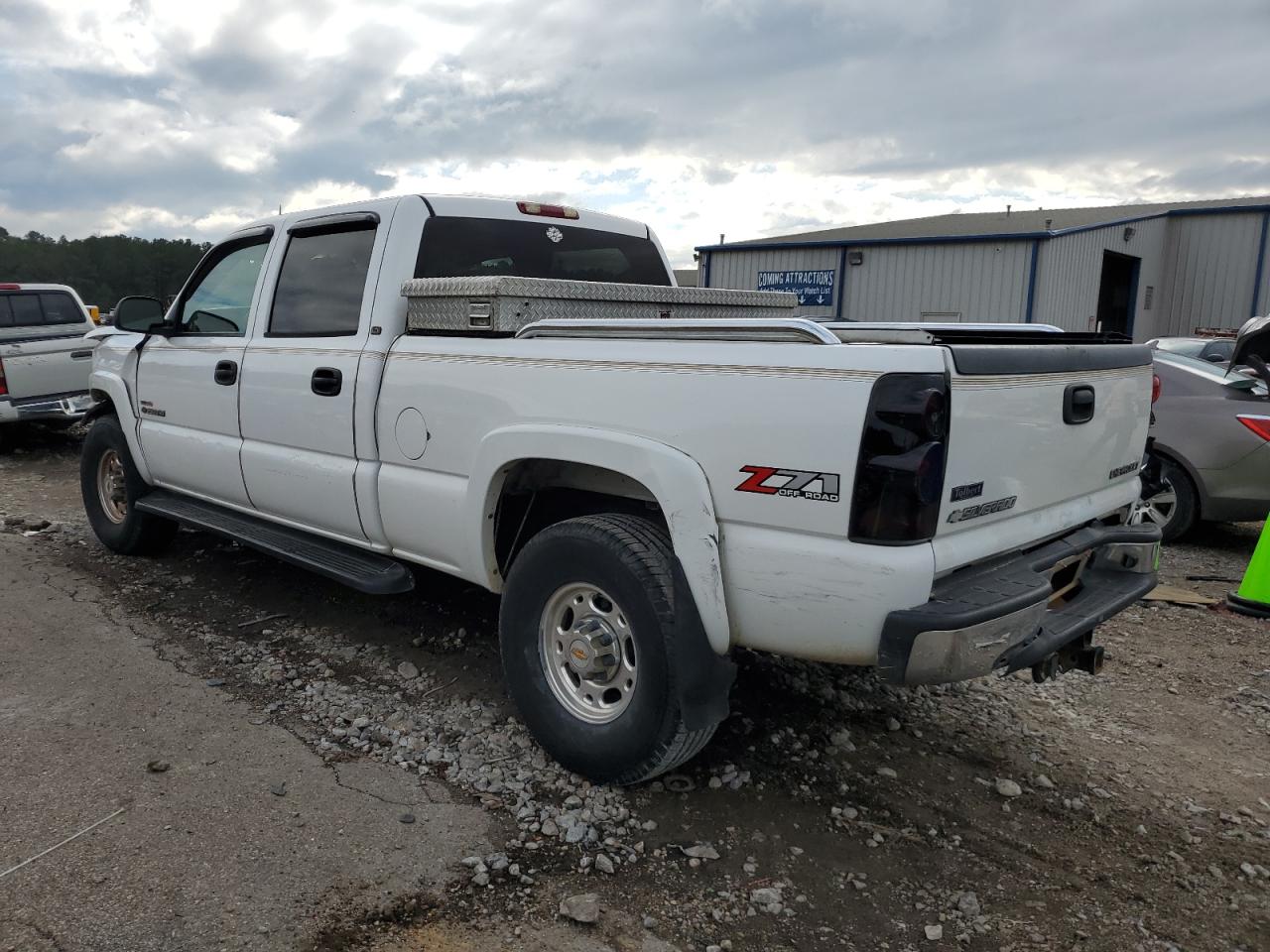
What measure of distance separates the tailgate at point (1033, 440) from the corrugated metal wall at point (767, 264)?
54.1 feet

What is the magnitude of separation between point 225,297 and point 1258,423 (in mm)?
6517

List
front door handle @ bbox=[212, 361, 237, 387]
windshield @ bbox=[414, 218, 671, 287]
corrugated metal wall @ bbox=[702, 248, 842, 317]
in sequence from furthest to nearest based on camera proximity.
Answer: corrugated metal wall @ bbox=[702, 248, 842, 317], front door handle @ bbox=[212, 361, 237, 387], windshield @ bbox=[414, 218, 671, 287]

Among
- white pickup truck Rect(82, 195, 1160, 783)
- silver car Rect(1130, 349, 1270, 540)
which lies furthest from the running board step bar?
silver car Rect(1130, 349, 1270, 540)

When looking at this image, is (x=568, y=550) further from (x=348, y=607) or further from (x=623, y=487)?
(x=348, y=607)

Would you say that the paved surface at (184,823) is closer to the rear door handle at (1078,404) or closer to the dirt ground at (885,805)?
the dirt ground at (885,805)

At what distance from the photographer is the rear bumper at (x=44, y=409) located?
393 inches

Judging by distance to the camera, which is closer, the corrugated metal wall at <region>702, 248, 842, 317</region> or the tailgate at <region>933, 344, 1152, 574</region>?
the tailgate at <region>933, 344, 1152, 574</region>

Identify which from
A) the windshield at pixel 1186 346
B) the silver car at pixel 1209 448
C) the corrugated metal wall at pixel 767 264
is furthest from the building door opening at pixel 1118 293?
the silver car at pixel 1209 448

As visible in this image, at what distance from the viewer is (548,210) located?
472 cm

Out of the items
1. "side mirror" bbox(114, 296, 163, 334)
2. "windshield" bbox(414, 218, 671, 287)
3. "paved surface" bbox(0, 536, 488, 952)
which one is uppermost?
"windshield" bbox(414, 218, 671, 287)

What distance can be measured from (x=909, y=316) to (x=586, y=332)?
17.4m

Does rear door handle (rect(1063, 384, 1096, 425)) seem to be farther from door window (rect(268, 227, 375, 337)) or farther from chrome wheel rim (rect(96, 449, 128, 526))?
chrome wheel rim (rect(96, 449, 128, 526))

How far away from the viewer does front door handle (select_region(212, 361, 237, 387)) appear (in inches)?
187

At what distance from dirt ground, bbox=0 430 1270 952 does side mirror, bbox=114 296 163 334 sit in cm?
161
